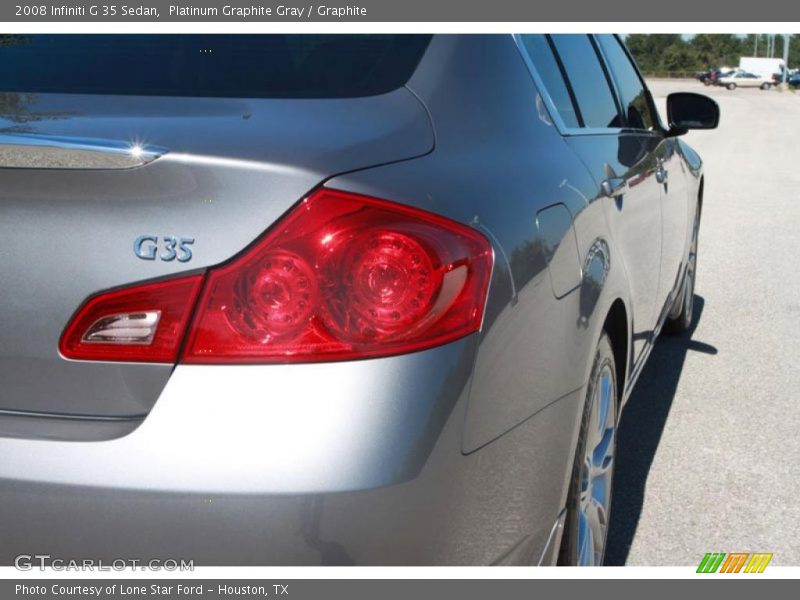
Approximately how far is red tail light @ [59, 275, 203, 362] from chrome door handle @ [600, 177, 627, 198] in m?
1.41

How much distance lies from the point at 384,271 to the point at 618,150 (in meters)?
1.71

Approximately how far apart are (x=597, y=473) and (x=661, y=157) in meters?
1.71

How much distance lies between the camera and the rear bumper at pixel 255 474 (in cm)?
164

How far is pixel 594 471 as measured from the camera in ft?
9.13

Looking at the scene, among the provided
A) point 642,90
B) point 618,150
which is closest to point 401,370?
point 618,150

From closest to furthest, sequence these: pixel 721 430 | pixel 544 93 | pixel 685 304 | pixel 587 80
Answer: pixel 544 93 → pixel 587 80 → pixel 721 430 → pixel 685 304

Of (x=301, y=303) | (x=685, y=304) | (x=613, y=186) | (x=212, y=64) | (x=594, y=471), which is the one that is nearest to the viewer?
(x=301, y=303)

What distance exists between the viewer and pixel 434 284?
1788mm

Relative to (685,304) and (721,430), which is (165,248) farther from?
(685,304)

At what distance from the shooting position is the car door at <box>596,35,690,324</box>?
4023mm

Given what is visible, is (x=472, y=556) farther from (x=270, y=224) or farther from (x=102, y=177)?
(x=102, y=177)

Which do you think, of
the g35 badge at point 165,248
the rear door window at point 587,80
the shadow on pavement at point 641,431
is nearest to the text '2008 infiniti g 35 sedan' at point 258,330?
the g35 badge at point 165,248

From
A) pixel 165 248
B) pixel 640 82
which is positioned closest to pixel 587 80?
pixel 640 82

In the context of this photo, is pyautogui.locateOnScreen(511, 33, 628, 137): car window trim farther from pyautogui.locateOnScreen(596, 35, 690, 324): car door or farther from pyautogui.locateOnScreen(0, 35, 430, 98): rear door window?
pyautogui.locateOnScreen(596, 35, 690, 324): car door
